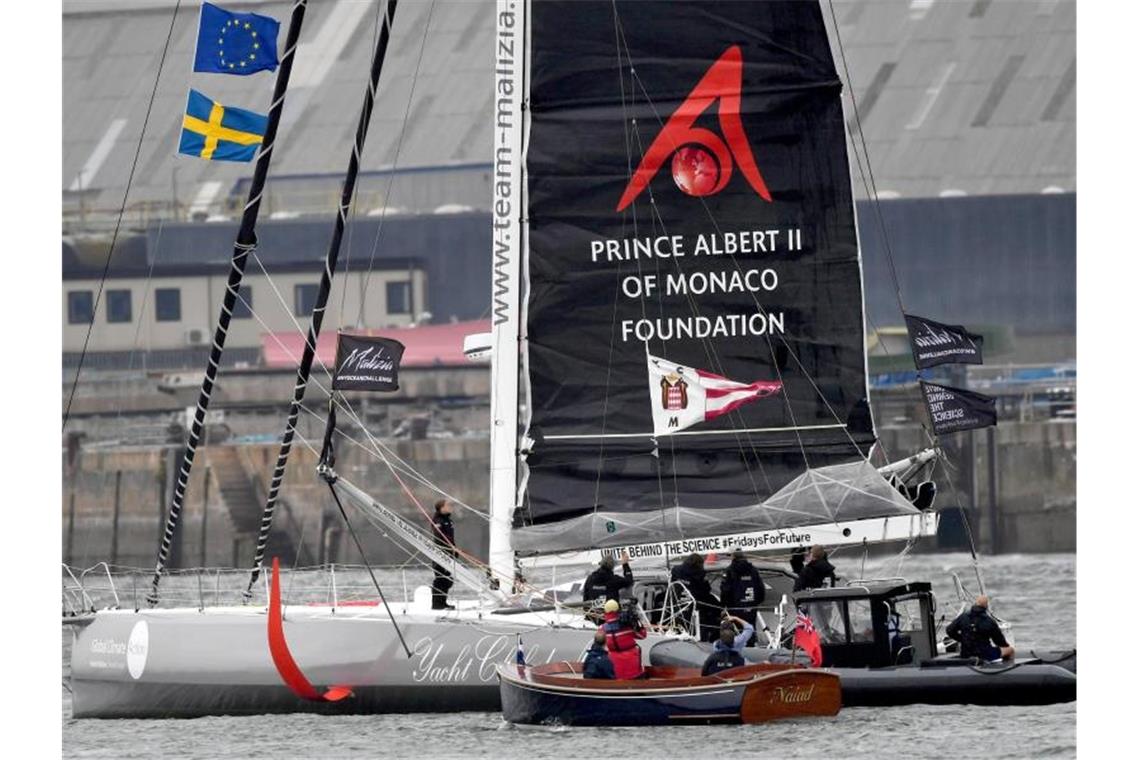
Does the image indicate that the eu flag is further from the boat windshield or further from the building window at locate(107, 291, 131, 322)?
the building window at locate(107, 291, 131, 322)

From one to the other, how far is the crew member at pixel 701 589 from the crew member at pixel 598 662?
2.37 m

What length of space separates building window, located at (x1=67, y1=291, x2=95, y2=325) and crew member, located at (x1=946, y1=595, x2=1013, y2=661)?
1830 inches

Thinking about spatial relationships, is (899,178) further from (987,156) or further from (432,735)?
(432,735)

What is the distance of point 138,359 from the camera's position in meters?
→ 66.9

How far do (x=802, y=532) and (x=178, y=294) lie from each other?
4378 centimetres

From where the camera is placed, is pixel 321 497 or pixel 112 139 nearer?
pixel 321 497

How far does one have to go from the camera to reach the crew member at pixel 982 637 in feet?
79.9

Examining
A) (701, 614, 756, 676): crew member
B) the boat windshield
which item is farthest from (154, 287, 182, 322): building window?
(701, 614, 756, 676): crew member

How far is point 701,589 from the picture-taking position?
2508 cm

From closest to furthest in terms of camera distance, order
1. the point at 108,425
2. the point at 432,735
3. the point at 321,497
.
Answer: the point at 432,735, the point at 321,497, the point at 108,425

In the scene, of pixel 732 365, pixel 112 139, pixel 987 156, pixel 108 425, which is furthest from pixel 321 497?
pixel 732 365

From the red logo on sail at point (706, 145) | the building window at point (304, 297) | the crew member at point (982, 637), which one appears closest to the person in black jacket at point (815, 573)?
the crew member at point (982, 637)

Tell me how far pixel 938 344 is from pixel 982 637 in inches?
124

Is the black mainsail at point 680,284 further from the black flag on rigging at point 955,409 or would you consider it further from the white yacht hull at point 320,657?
the white yacht hull at point 320,657
